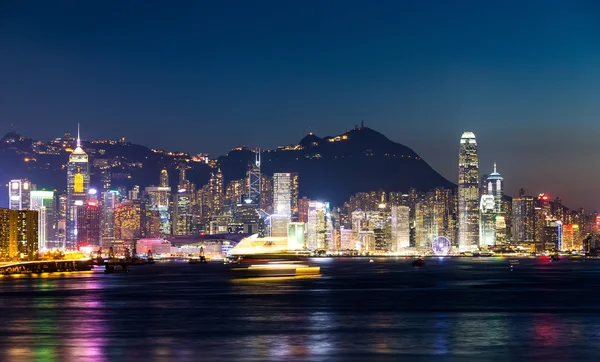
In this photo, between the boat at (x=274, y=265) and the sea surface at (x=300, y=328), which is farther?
the boat at (x=274, y=265)

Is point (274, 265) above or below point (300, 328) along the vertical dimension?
above

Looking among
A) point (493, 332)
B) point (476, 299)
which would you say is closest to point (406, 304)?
point (476, 299)

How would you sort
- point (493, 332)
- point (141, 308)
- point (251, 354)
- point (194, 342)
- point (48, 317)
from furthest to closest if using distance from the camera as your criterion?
point (141, 308) < point (48, 317) < point (493, 332) < point (194, 342) < point (251, 354)

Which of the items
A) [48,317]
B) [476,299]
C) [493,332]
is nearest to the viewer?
[493,332]

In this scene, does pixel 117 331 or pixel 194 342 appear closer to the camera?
pixel 194 342

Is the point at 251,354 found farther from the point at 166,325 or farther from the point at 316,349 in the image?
the point at 166,325

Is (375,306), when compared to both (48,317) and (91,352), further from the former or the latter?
(91,352)

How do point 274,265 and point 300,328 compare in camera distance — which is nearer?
point 300,328

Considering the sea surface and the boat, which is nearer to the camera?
the sea surface

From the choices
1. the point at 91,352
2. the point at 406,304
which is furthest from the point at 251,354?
the point at 406,304
